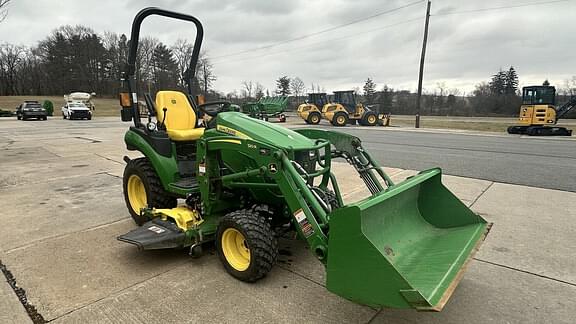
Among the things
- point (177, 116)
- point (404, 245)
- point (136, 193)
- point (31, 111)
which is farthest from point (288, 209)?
point (31, 111)

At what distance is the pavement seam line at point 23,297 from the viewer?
2271 mm

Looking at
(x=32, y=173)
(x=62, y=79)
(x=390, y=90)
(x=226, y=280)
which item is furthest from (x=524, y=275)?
(x=62, y=79)

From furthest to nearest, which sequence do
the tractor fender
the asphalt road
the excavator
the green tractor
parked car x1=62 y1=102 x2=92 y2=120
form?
parked car x1=62 y1=102 x2=92 y2=120, the excavator, the asphalt road, the tractor fender, the green tractor

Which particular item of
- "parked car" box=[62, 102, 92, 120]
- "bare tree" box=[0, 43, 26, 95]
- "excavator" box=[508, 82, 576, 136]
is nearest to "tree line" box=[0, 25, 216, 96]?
"bare tree" box=[0, 43, 26, 95]

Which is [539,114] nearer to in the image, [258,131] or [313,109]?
[313,109]

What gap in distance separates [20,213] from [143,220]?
1989mm

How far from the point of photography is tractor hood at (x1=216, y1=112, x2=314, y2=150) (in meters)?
2.81

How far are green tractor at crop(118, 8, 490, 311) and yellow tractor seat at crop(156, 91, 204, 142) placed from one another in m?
0.01

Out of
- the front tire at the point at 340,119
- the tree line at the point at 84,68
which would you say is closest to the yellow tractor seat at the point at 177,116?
the front tire at the point at 340,119

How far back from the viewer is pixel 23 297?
2.53 metres

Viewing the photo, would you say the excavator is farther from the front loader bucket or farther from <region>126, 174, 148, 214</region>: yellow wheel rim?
<region>126, 174, 148, 214</region>: yellow wheel rim

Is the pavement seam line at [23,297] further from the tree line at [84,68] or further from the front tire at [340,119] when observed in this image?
the tree line at [84,68]

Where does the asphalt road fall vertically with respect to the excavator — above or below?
below

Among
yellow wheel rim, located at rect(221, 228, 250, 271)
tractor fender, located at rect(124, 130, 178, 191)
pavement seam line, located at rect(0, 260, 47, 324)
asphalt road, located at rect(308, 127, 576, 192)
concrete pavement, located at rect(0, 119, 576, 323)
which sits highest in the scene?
tractor fender, located at rect(124, 130, 178, 191)
